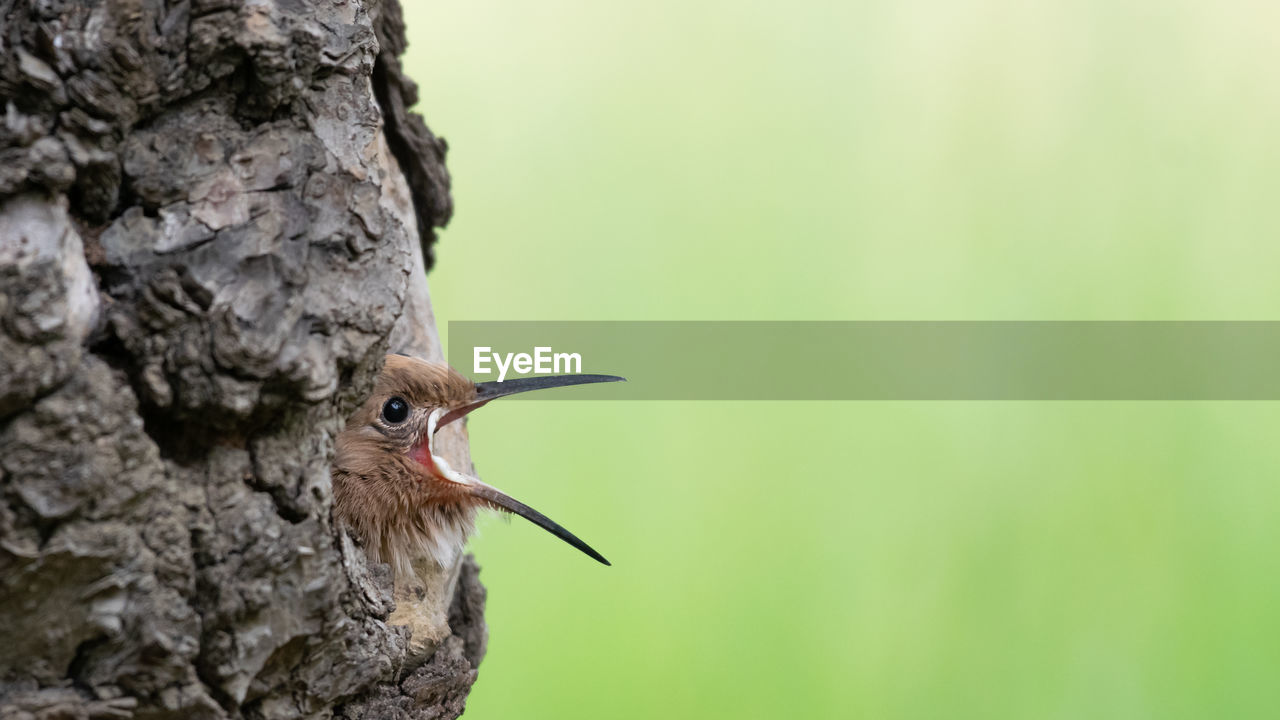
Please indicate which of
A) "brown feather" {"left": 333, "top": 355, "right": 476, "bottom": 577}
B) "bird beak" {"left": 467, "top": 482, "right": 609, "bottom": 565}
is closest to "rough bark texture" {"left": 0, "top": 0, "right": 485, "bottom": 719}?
"brown feather" {"left": 333, "top": 355, "right": 476, "bottom": 577}

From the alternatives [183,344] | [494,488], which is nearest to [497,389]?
[494,488]

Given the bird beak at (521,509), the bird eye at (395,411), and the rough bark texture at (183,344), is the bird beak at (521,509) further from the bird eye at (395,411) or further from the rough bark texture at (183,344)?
the rough bark texture at (183,344)

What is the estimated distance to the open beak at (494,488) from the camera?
2199mm

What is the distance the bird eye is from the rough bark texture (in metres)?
0.61

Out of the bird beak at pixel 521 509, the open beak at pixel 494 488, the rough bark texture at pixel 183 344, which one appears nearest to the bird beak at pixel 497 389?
the open beak at pixel 494 488

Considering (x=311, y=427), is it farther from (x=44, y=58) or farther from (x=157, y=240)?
(x=44, y=58)

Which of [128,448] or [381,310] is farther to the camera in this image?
[381,310]

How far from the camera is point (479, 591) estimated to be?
7.83 ft

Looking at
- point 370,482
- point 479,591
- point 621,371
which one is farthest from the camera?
point 621,371

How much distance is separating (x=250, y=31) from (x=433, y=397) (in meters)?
0.92

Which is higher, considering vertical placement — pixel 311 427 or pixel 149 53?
pixel 149 53

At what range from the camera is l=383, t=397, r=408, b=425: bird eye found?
2.16 m

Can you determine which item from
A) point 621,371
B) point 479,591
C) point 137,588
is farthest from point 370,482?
point 621,371

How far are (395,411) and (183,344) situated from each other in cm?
85
